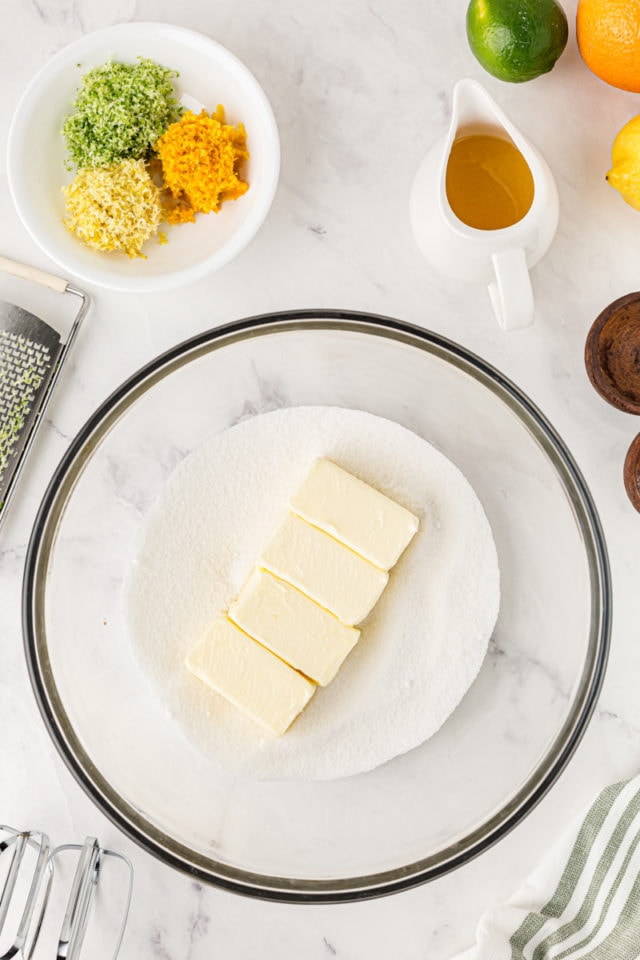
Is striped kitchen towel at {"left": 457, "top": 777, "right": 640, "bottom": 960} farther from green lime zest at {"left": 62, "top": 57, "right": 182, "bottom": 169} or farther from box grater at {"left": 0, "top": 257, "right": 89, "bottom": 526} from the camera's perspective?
green lime zest at {"left": 62, "top": 57, "right": 182, "bottom": 169}

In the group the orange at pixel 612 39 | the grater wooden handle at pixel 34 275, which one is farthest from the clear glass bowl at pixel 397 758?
the orange at pixel 612 39

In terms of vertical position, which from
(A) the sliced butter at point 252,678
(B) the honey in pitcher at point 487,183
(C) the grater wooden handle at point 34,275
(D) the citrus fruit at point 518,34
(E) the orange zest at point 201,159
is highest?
(D) the citrus fruit at point 518,34

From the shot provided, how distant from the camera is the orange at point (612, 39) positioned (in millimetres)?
898

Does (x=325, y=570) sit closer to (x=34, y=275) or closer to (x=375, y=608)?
(x=375, y=608)

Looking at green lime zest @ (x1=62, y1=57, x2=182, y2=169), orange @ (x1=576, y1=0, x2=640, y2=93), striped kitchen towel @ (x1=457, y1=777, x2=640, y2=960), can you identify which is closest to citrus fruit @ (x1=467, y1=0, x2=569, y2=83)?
orange @ (x1=576, y1=0, x2=640, y2=93)

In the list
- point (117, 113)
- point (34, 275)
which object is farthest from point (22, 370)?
point (117, 113)

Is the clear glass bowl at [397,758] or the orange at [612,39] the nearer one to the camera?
the orange at [612,39]

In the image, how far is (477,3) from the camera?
3.05 feet

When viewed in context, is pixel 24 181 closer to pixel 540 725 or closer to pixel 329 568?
pixel 329 568

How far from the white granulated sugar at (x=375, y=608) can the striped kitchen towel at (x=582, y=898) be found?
0.26 m

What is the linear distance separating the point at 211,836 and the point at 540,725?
1.44 ft

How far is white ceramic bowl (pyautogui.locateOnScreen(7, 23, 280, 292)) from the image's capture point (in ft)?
3.07

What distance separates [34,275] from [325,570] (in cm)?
51

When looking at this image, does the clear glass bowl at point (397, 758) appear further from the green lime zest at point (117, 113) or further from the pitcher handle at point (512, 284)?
the green lime zest at point (117, 113)
